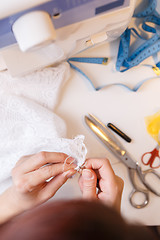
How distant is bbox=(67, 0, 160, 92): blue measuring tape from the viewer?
749 millimetres

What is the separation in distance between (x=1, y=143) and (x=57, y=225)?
0.48 meters

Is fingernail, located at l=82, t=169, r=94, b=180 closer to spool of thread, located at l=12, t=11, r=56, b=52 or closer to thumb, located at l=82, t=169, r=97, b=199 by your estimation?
thumb, located at l=82, t=169, r=97, b=199

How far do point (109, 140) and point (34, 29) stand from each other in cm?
44

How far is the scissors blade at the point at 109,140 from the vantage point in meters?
0.73

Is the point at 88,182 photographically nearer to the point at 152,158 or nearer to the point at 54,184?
the point at 54,184

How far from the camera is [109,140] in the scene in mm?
734

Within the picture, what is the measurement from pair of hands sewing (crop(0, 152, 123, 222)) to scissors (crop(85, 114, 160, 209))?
0.42ft

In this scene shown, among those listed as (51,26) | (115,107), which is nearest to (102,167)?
(115,107)

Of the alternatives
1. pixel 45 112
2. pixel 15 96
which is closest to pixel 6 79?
pixel 15 96

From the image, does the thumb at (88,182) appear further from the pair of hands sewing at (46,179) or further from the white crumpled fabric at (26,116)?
the white crumpled fabric at (26,116)

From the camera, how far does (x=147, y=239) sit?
325 mm

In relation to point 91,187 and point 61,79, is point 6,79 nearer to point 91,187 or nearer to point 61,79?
point 61,79

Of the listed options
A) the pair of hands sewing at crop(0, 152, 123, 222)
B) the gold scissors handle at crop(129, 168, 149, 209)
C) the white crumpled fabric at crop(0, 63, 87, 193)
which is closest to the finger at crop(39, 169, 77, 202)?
the pair of hands sewing at crop(0, 152, 123, 222)

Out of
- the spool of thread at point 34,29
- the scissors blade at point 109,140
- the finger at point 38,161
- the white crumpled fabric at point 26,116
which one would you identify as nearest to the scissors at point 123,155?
the scissors blade at point 109,140
